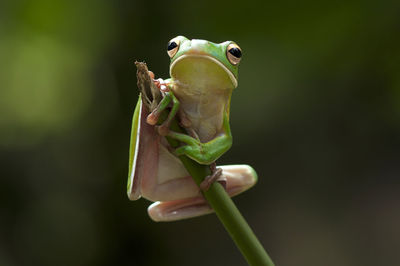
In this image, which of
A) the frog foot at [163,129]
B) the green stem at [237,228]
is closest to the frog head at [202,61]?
the frog foot at [163,129]

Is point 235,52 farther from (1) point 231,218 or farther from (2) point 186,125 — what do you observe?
(1) point 231,218

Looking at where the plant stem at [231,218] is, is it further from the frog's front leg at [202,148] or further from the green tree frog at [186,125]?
the green tree frog at [186,125]

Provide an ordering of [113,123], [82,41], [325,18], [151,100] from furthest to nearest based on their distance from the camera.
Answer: [82,41] < [113,123] < [325,18] < [151,100]

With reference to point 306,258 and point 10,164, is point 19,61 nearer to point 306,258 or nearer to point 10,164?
point 10,164

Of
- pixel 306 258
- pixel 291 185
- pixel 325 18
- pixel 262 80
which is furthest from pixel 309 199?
pixel 325 18

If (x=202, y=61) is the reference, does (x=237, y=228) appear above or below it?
below

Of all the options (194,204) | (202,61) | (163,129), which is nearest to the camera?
(163,129)

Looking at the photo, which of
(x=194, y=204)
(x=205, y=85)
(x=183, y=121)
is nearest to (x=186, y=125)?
(x=183, y=121)
